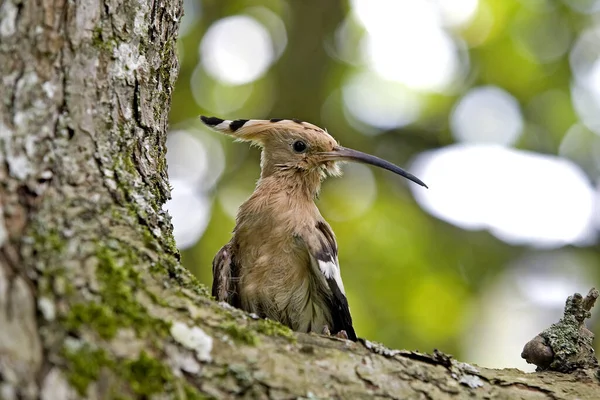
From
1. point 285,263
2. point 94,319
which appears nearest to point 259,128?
point 285,263

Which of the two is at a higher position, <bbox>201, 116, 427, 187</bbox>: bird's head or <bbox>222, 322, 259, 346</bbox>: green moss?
<bbox>201, 116, 427, 187</bbox>: bird's head

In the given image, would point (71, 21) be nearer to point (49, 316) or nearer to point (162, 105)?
point (162, 105)

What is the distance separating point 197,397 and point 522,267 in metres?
6.22

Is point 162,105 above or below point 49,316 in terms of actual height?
above

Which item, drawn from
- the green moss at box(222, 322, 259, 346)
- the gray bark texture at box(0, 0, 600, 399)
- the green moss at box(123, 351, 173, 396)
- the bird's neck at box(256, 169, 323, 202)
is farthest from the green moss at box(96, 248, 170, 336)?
the bird's neck at box(256, 169, 323, 202)

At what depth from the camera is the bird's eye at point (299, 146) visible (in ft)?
15.2

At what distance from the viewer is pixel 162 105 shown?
308 centimetres

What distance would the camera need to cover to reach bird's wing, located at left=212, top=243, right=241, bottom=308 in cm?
402

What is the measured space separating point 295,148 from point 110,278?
102 inches

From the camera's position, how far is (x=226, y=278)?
4.06 m

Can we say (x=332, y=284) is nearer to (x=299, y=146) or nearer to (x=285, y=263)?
(x=285, y=263)

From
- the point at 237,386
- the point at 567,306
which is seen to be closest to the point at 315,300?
the point at 567,306

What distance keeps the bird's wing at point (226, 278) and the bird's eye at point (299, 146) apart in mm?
820

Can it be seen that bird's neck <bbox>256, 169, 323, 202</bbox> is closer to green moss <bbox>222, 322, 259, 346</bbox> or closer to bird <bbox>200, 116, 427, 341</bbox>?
bird <bbox>200, 116, 427, 341</bbox>
